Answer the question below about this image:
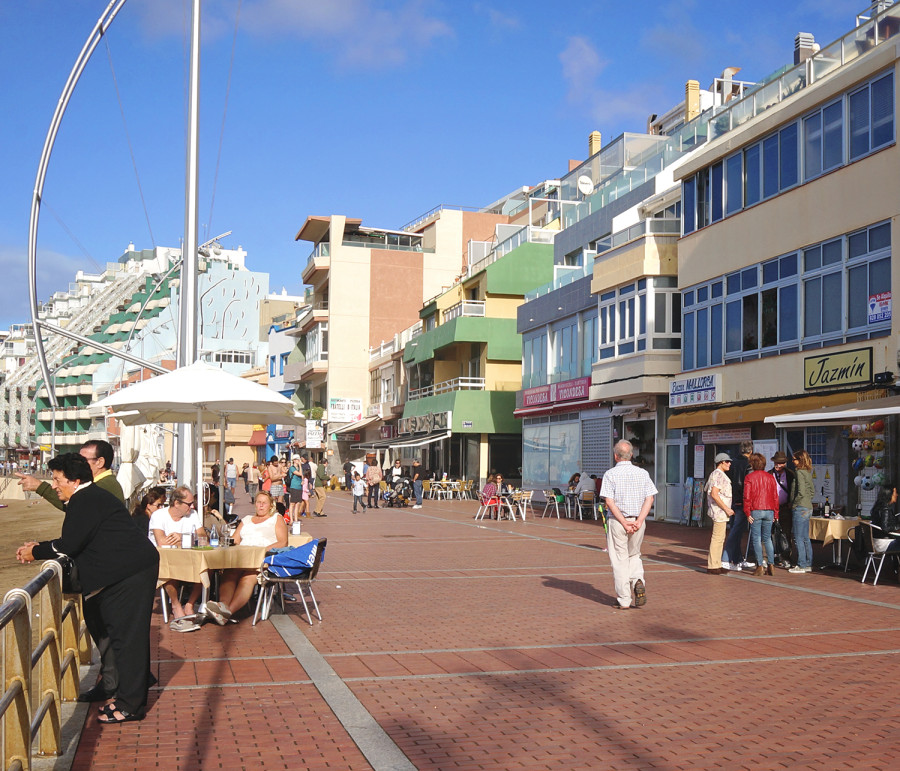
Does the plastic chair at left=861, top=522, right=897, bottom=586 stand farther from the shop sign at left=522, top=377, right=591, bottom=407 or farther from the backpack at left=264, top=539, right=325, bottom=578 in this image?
the shop sign at left=522, top=377, right=591, bottom=407

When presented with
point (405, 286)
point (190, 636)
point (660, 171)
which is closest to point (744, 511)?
point (190, 636)

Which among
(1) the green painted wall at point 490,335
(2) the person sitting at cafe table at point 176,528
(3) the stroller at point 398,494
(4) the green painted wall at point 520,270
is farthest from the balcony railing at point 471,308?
(2) the person sitting at cafe table at point 176,528

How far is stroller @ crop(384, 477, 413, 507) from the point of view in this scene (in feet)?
118

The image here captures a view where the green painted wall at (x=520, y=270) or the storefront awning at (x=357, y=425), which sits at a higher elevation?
the green painted wall at (x=520, y=270)

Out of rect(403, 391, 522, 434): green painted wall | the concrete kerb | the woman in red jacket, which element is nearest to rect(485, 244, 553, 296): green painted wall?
rect(403, 391, 522, 434): green painted wall

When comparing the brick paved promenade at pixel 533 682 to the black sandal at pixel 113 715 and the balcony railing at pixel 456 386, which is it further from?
the balcony railing at pixel 456 386

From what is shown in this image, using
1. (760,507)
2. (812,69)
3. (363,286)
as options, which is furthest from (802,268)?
(363,286)

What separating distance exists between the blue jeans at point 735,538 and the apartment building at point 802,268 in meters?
1.85

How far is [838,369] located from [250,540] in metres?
12.8

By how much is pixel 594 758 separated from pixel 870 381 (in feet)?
48.1

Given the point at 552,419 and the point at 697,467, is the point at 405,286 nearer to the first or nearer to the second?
the point at 552,419

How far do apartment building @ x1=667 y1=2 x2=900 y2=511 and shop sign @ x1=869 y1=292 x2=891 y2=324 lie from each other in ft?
0.12

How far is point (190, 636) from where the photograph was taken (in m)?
9.27

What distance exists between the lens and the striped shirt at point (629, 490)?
11.0m
